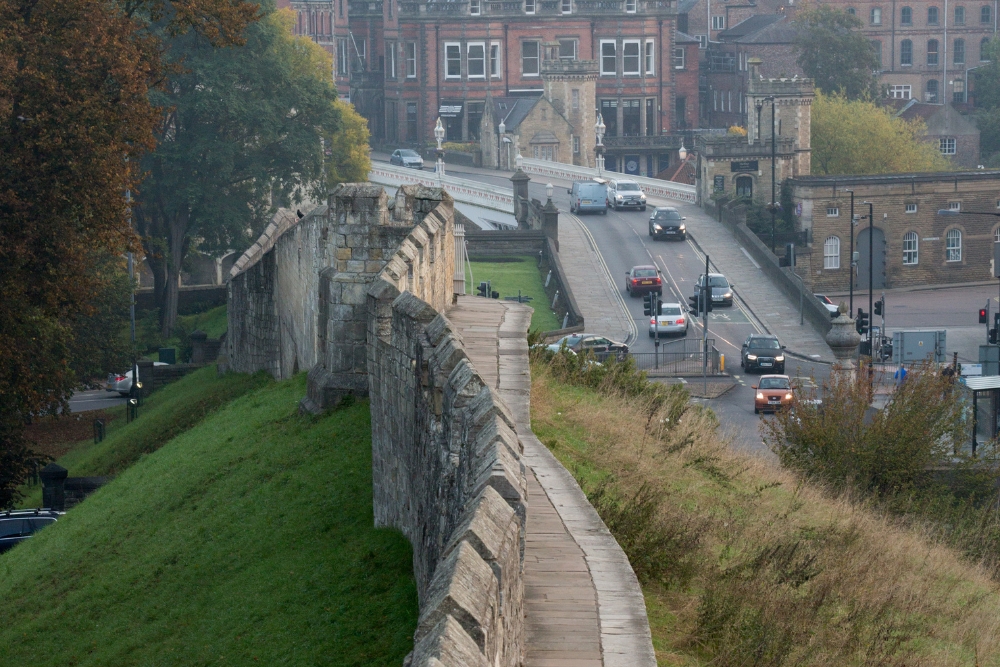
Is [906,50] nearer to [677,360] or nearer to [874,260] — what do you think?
[874,260]

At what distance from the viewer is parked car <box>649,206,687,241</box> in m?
73.6

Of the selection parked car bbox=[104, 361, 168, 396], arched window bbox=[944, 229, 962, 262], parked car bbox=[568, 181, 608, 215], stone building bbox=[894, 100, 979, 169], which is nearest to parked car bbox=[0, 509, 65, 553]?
parked car bbox=[104, 361, 168, 396]

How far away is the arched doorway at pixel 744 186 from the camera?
287 ft

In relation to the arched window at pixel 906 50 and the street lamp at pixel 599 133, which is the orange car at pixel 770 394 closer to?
the street lamp at pixel 599 133

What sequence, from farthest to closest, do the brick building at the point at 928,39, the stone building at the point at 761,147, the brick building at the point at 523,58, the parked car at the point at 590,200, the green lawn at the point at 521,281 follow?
the brick building at the point at 928,39 → the brick building at the point at 523,58 → the stone building at the point at 761,147 → the parked car at the point at 590,200 → the green lawn at the point at 521,281

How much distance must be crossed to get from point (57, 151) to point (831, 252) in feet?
214

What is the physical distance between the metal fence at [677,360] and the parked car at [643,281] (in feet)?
28.4

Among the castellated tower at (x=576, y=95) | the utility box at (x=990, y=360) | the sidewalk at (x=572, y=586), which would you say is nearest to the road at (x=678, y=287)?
the utility box at (x=990, y=360)

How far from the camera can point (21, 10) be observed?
2434 cm

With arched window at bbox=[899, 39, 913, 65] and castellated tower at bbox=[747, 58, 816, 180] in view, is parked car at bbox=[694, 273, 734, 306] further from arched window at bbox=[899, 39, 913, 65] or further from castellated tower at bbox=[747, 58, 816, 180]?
arched window at bbox=[899, 39, 913, 65]

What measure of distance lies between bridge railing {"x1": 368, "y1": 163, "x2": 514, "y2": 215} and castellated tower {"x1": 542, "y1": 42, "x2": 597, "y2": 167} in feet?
76.3

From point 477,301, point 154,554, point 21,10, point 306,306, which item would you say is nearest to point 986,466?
point 477,301

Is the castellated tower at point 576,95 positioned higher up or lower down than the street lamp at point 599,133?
higher up

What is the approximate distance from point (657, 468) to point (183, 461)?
8.30 meters
